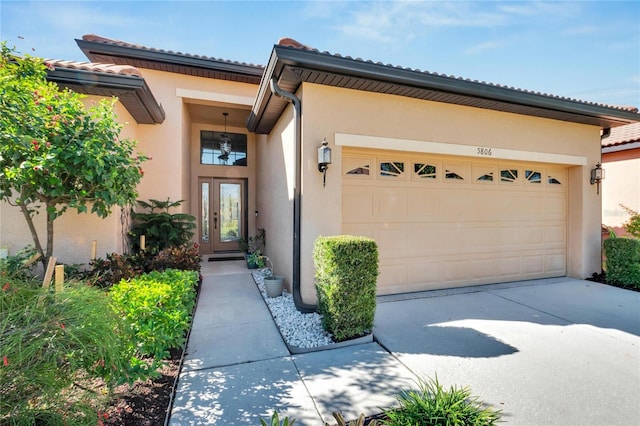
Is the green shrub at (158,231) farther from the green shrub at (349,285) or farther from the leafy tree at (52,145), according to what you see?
the green shrub at (349,285)

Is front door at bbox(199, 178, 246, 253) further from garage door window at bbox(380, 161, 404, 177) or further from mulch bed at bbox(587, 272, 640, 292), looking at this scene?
mulch bed at bbox(587, 272, 640, 292)

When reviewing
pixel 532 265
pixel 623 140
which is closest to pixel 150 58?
pixel 532 265

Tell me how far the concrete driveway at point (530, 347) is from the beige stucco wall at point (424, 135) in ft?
5.33

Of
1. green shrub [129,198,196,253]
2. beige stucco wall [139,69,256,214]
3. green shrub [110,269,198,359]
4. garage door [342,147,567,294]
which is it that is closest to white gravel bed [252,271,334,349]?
green shrub [110,269,198,359]

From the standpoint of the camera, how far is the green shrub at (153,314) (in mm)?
2454

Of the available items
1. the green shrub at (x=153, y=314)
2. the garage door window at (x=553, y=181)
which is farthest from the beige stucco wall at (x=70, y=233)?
the garage door window at (x=553, y=181)

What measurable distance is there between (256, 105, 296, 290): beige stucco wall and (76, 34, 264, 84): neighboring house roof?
5.95ft

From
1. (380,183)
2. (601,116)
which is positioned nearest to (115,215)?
(380,183)

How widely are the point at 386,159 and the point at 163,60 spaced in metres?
5.82

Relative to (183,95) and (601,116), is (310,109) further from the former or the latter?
(601,116)

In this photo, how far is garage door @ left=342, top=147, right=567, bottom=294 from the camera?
213 inches

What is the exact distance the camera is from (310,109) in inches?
183

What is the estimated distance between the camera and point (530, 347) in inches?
139

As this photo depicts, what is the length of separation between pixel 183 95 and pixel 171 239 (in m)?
3.79
